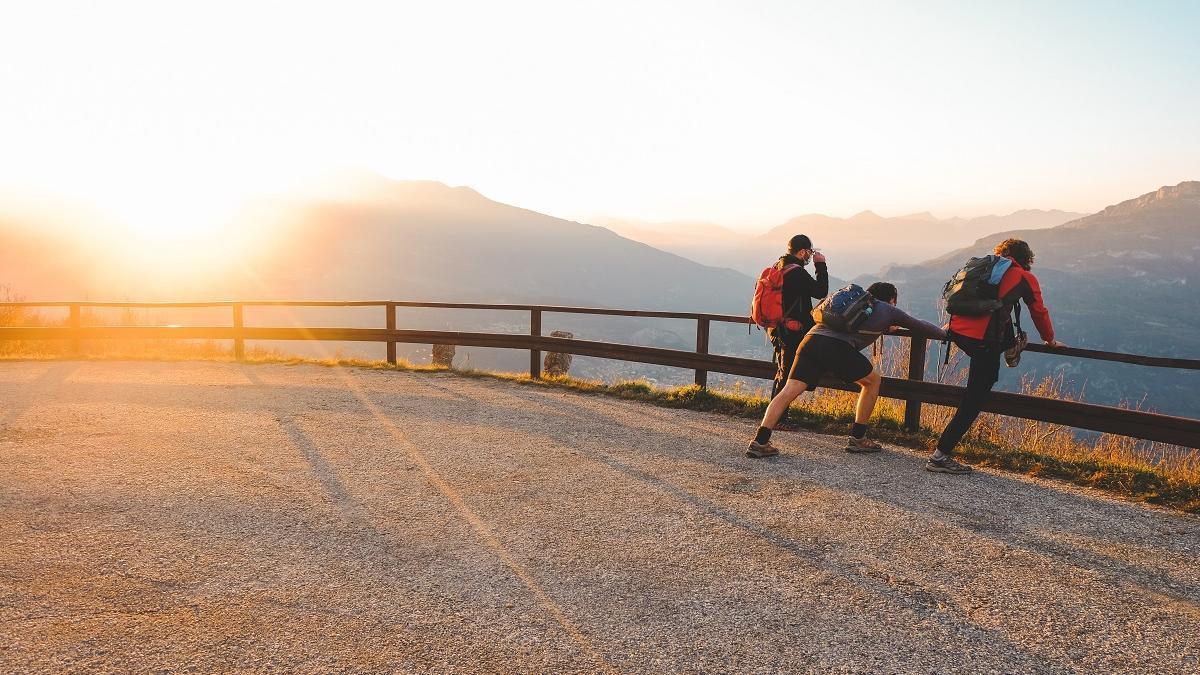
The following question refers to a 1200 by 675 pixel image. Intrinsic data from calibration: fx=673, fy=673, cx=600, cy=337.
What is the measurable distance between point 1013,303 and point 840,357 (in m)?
1.40

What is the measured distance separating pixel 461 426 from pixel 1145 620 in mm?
5945

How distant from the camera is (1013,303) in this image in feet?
18.0

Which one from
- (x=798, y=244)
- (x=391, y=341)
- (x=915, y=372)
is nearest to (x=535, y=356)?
(x=391, y=341)

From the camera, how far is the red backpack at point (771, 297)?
6.83 meters

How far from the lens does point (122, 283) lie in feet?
400

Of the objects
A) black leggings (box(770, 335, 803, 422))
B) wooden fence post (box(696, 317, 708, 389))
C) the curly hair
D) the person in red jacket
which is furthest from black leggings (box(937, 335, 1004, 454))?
wooden fence post (box(696, 317, 708, 389))

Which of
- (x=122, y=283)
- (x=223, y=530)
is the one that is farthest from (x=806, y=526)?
(x=122, y=283)

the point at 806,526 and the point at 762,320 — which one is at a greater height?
the point at 762,320

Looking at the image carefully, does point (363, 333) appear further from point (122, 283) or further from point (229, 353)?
point (122, 283)

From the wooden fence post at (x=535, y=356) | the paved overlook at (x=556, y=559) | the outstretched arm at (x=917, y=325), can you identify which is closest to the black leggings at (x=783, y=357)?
the paved overlook at (x=556, y=559)

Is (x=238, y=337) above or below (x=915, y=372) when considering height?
below

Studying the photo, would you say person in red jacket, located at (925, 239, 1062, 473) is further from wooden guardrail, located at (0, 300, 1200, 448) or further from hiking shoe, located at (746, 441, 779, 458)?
hiking shoe, located at (746, 441, 779, 458)

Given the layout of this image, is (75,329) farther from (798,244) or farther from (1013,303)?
(1013,303)

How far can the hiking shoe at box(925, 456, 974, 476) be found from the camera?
5.82m
